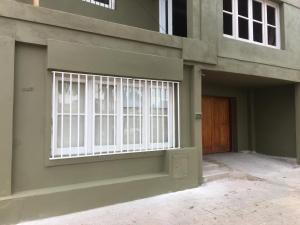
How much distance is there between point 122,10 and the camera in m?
8.15

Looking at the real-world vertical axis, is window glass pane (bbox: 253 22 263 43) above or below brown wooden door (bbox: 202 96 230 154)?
above

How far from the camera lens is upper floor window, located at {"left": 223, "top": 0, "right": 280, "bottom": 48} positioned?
7.97 meters

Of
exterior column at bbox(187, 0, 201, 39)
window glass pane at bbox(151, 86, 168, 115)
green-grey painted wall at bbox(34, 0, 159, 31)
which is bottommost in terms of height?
window glass pane at bbox(151, 86, 168, 115)

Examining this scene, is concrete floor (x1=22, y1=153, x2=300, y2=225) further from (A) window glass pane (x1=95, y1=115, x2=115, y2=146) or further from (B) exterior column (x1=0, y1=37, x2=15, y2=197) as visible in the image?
(A) window glass pane (x1=95, y1=115, x2=115, y2=146)

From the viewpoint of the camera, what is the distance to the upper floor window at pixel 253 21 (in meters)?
7.97

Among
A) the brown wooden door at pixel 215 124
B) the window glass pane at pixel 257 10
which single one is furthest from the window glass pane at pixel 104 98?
the window glass pane at pixel 257 10

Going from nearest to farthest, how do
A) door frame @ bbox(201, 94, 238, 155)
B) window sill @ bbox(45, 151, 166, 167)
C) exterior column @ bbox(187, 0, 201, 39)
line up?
window sill @ bbox(45, 151, 166, 167) < exterior column @ bbox(187, 0, 201, 39) < door frame @ bbox(201, 94, 238, 155)

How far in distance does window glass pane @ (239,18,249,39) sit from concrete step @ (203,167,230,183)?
387 centimetres

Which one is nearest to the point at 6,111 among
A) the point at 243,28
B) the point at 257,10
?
the point at 243,28

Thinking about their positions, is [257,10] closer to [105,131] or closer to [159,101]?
[159,101]

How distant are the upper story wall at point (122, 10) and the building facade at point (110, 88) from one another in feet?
0.10

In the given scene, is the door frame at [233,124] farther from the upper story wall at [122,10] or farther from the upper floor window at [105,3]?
the upper floor window at [105,3]

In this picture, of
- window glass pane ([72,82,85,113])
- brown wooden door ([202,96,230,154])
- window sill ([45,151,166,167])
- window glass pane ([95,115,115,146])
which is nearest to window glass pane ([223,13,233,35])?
brown wooden door ([202,96,230,154])

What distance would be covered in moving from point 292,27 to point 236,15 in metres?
2.37
